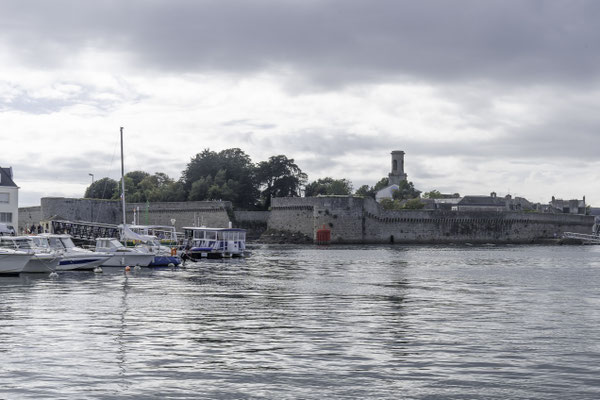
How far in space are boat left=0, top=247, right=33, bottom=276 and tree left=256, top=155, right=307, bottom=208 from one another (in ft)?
256

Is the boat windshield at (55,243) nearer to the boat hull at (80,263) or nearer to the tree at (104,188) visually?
the boat hull at (80,263)

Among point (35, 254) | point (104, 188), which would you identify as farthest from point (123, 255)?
point (104, 188)

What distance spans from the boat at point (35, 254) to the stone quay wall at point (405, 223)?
61654 millimetres

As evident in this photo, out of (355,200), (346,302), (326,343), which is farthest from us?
(355,200)

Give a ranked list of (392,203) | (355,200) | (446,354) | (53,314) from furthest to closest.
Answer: (392,203) → (355,200) → (53,314) → (446,354)

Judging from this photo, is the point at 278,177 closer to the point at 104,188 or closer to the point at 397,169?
the point at 104,188

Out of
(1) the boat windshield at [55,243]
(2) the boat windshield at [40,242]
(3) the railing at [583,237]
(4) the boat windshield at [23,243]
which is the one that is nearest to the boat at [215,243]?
(1) the boat windshield at [55,243]

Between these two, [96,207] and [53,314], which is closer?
[53,314]

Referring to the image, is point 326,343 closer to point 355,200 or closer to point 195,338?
point 195,338

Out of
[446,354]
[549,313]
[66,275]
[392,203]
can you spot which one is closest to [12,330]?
[446,354]

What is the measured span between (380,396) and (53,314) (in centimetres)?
1293

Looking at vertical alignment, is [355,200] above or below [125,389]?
above

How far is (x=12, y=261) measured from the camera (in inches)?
1430

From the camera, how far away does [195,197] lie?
11644cm
